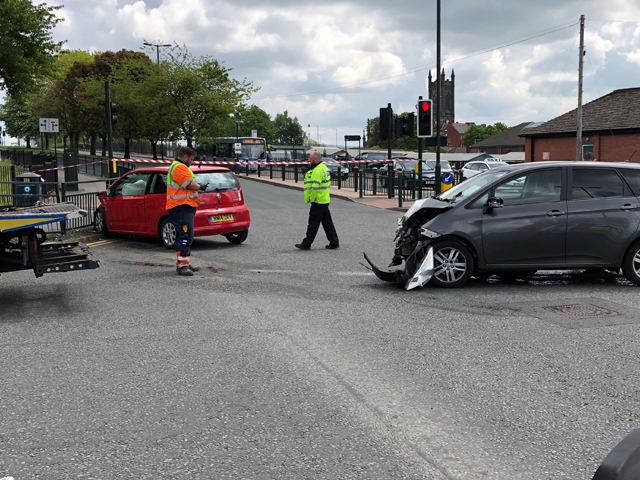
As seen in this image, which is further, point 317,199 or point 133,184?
point 133,184

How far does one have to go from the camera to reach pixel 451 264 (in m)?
8.77

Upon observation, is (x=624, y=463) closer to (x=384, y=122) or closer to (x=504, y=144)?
(x=384, y=122)

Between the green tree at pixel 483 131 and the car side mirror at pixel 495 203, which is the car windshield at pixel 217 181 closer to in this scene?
the car side mirror at pixel 495 203

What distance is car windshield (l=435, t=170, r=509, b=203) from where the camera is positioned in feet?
29.7

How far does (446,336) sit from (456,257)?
2.55 meters

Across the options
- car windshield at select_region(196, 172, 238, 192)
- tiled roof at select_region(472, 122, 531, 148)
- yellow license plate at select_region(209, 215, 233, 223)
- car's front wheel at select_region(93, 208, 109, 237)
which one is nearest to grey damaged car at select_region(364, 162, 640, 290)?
yellow license plate at select_region(209, 215, 233, 223)

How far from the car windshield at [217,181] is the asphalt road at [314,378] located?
3559 mm

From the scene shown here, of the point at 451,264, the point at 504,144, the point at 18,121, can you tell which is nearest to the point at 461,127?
the point at 504,144

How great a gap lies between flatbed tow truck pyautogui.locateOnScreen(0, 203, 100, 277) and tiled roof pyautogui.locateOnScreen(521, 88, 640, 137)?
40.2 metres

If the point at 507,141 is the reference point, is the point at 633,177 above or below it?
below

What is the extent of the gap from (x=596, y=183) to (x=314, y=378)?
5568 millimetres

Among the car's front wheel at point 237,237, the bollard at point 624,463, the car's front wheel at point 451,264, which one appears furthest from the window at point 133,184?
the bollard at point 624,463

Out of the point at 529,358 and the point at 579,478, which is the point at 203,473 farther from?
the point at 529,358

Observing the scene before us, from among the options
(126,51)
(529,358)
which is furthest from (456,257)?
(126,51)
